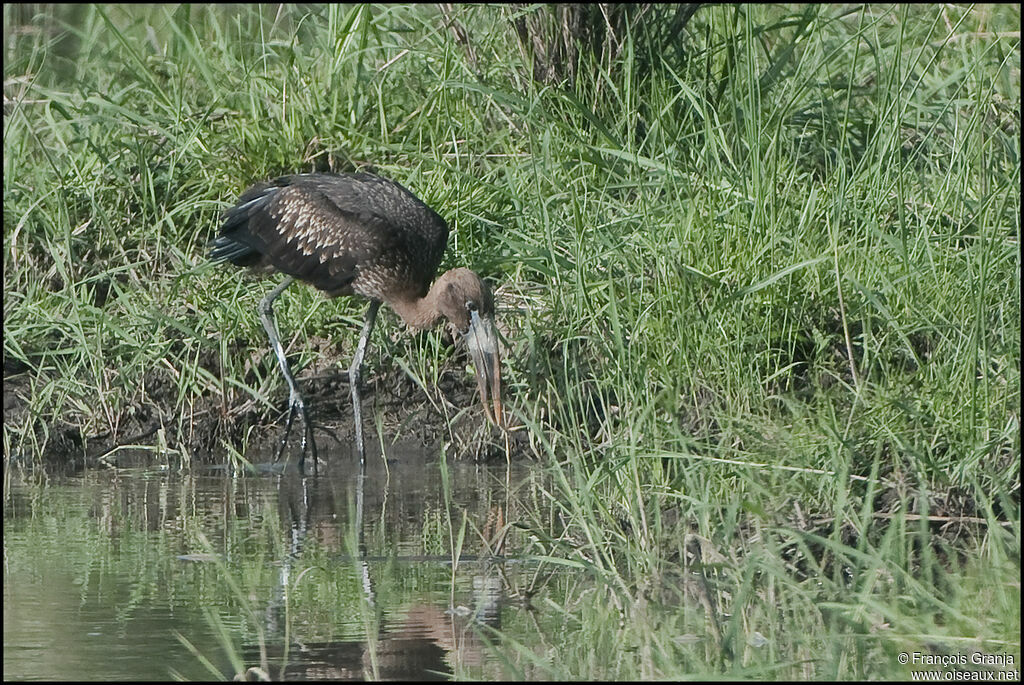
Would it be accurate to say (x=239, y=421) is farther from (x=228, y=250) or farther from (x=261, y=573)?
(x=261, y=573)

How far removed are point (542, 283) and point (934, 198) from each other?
1.54 m

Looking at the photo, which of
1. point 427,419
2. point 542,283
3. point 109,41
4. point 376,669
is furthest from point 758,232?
point 109,41

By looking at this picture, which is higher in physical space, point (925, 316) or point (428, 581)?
point (925, 316)

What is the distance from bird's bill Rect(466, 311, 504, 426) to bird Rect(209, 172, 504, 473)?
1.04ft

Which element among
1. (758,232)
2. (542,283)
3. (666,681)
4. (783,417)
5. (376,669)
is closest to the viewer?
(666,681)

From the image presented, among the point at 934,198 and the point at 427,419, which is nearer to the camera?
the point at 934,198

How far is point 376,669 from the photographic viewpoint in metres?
3.97

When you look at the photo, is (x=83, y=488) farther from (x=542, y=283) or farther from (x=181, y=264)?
(x=542, y=283)

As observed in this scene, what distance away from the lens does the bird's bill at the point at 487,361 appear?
6371 millimetres

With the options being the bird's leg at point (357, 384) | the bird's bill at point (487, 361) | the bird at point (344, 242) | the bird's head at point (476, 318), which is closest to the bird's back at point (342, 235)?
the bird at point (344, 242)

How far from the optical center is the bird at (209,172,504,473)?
702cm

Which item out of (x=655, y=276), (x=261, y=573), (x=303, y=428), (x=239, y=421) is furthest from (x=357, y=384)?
(x=261, y=573)

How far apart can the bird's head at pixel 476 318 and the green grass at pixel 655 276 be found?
0.15 m

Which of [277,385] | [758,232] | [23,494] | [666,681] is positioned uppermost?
[758,232]
